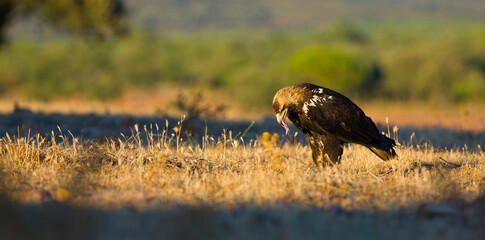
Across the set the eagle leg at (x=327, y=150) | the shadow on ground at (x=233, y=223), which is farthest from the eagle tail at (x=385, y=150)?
the shadow on ground at (x=233, y=223)

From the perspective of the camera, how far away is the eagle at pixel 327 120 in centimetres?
588

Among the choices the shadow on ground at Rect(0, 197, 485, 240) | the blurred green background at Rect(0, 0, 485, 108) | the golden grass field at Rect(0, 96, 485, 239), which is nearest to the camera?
the shadow on ground at Rect(0, 197, 485, 240)

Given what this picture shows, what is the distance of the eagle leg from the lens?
609 centimetres

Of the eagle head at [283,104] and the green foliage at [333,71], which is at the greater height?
the green foliage at [333,71]

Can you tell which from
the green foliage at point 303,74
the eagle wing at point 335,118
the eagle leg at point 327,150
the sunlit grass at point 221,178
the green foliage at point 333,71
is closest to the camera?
the sunlit grass at point 221,178

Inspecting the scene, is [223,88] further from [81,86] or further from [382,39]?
[382,39]

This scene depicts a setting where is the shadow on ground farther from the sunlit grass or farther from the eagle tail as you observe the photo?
the eagle tail

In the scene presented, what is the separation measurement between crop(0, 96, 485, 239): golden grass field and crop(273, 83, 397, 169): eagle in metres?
0.24

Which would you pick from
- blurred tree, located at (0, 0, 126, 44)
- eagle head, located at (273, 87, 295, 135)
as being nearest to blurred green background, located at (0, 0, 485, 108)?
blurred tree, located at (0, 0, 126, 44)

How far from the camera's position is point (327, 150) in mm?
6121

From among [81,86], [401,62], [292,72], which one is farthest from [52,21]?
[401,62]

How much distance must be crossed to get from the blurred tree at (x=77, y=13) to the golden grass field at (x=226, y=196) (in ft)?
27.7

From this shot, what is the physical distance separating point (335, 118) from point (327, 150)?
406 millimetres

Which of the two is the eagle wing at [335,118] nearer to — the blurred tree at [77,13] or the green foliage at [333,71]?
A: the blurred tree at [77,13]
